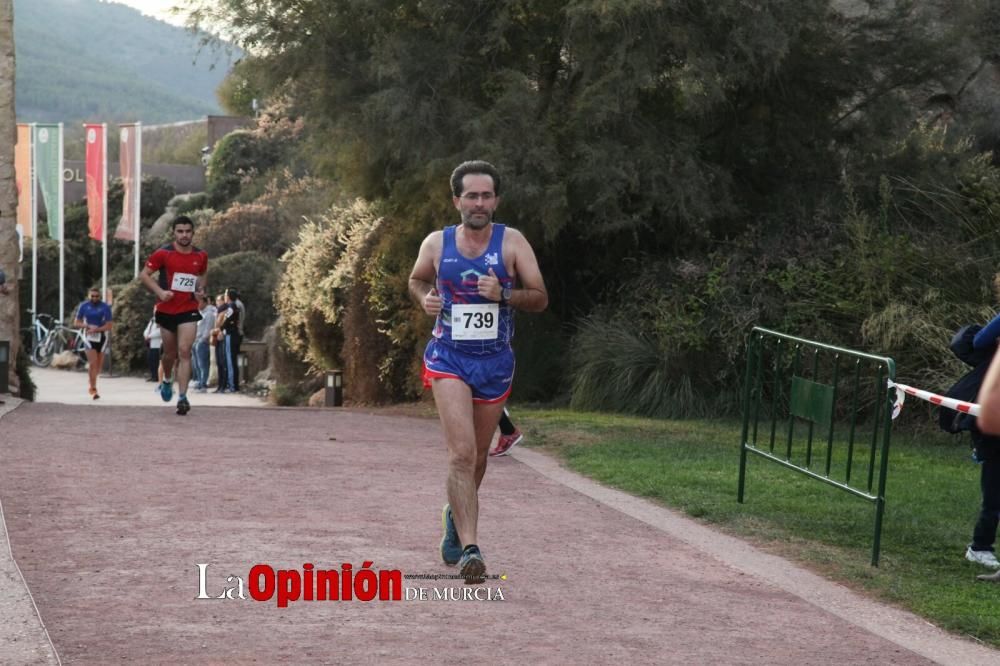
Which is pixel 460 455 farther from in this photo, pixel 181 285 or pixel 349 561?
pixel 181 285

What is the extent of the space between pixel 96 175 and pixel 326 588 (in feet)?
107

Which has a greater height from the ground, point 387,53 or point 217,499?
point 387,53

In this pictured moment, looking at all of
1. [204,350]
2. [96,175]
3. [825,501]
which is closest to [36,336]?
[96,175]

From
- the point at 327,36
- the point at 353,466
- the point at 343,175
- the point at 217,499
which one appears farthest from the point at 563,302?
the point at 217,499

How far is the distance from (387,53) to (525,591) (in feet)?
37.8

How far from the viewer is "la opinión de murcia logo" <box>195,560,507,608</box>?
670cm

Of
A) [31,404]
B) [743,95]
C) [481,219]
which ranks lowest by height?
[31,404]

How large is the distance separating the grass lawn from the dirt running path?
2.03ft

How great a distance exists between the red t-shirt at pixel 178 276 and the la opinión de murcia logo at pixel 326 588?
7645mm

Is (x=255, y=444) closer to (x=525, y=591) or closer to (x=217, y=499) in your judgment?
(x=217, y=499)

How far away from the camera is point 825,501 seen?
1077 cm

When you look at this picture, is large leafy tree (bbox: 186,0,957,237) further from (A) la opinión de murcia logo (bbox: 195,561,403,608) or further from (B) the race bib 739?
(A) la opinión de murcia logo (bbox: 195,561,403,608)

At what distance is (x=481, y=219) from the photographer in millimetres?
7168

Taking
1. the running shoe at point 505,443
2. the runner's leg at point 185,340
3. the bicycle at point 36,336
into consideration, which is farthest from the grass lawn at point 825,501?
the bicycle at point 36,336
